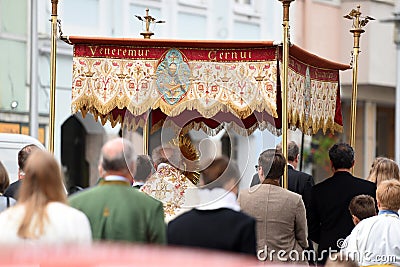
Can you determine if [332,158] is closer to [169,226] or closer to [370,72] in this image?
[169,226]

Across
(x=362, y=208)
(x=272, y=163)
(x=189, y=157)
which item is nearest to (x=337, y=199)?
(x=362, y=208)

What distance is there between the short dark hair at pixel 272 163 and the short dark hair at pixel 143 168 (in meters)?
1.81

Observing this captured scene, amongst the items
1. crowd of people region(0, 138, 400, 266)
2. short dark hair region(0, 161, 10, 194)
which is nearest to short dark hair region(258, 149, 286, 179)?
crowd of people region(0, 138, 400, 266)

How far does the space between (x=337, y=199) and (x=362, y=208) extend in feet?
3.93

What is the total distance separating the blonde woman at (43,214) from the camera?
23.3 ft

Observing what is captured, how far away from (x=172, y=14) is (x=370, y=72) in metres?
5.74

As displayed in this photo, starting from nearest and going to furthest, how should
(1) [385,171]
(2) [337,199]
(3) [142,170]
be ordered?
1. (2) [337,199]
2. (1) [385,171]
3. (3) [142,170]

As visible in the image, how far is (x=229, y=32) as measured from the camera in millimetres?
26719

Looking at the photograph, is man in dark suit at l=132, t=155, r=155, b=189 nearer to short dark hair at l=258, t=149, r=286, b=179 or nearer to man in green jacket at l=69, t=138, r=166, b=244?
short dark hair at l=258, t=149, r=286, b=179

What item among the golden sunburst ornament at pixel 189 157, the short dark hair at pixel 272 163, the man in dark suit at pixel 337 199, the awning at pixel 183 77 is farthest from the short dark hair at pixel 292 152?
the short dark hair at pixel 272 163

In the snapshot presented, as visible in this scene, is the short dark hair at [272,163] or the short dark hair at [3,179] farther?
the short dark hair at [272,163]

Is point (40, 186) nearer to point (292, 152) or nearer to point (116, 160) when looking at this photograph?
point (116, 160)

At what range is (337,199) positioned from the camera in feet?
36.2

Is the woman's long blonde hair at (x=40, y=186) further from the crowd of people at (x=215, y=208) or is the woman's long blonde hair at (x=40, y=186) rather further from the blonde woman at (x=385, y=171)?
the blonde woman at (x=385, y=171)
